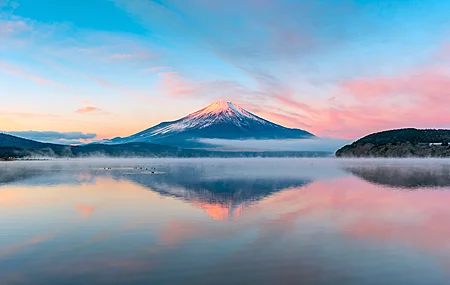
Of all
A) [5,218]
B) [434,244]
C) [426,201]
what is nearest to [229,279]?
[434,244]

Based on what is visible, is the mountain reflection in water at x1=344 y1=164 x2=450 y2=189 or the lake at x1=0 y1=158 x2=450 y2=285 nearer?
the lake at x1=0 y1=158 x2=450 y2=285

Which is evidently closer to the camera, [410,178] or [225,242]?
[225,242]

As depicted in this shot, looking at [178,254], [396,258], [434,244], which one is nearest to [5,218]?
[178,254]

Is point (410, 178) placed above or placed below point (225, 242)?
above

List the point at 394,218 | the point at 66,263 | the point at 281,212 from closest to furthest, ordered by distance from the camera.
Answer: the point at 66,263, the point at 394,218, the point at 281,212

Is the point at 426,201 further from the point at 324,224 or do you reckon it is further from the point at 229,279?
the point at 229,279

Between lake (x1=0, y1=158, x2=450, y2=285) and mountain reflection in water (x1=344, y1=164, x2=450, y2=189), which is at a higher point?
mountain reflection in water (x1=344, y1=164, x2=450, y2=189)

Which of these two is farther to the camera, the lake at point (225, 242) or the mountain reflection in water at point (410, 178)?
the mountain reflection in water at point (410, 178)

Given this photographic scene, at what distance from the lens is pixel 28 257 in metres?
12.5

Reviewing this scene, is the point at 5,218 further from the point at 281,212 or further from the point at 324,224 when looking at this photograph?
the point at 324,224

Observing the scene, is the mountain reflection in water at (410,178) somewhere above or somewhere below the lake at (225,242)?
above

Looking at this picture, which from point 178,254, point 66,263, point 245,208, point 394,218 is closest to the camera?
point 66,263

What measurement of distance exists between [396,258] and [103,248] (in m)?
9.66

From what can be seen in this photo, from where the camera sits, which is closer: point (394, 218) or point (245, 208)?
point (394, 218)
